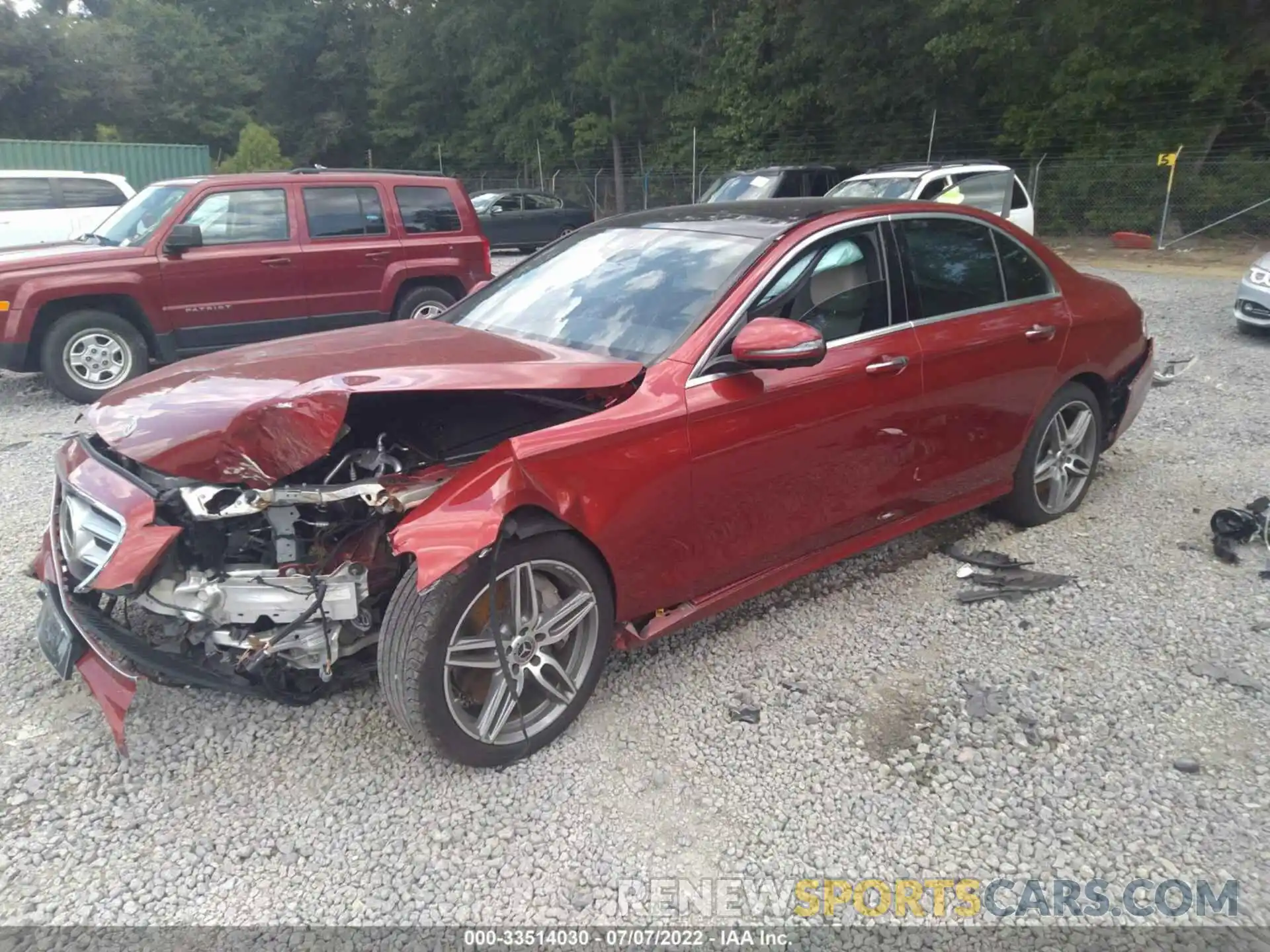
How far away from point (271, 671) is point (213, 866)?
568 millimetres

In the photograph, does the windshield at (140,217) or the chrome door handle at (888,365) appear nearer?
the chrome door handle at (888,365)

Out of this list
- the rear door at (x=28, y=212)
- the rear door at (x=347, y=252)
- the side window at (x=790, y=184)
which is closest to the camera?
the rear door at (x=347, y=252)

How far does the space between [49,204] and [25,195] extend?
282 millimetres

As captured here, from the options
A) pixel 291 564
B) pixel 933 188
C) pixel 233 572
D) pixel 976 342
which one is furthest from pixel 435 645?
pixel 933 188

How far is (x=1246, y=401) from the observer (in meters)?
6.91

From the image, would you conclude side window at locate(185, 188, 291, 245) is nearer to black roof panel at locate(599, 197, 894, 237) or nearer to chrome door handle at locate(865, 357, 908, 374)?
black roof panel at locate(599, 197, 894, 237)

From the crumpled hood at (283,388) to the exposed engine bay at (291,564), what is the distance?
0.09 m

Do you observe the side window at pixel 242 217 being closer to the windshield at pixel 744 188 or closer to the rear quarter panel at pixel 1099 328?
the rear quarter panel at pixel 1099 328

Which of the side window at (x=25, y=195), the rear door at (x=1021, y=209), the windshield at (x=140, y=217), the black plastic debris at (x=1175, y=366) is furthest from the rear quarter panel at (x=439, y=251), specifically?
the rear door at (x=1021, y=209)

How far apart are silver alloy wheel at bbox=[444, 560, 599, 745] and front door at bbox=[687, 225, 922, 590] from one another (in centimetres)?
54

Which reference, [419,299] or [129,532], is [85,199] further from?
[129,532]

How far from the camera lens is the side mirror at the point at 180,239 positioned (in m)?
7.48

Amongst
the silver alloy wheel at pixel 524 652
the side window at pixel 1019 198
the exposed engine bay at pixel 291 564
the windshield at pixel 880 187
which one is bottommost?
the silver alloy wheel at pixel 524 652

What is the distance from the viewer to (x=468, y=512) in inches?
101
